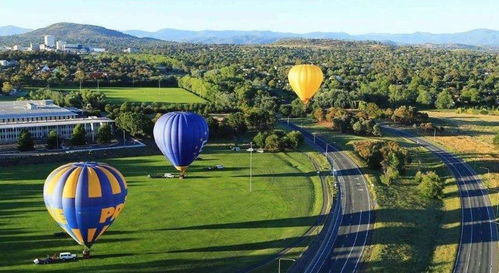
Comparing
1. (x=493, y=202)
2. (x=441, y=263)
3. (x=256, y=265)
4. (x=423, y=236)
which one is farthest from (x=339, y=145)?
(x=256, y=265)

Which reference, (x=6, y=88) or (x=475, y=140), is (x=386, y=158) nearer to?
(x=475, y=140)

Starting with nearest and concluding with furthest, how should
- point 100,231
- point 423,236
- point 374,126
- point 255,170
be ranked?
point 100,231
point 423,236
point 255,170
point 374,126

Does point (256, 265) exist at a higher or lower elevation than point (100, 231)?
lower

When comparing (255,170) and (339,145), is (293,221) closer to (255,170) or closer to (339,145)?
(255,170)

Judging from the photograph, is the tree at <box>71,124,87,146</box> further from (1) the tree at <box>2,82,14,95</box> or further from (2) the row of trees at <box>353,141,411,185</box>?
(1) the tree at <box>2,82,14,95</box>

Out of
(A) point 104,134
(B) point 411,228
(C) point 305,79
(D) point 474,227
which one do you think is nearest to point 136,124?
(A) point 104,134

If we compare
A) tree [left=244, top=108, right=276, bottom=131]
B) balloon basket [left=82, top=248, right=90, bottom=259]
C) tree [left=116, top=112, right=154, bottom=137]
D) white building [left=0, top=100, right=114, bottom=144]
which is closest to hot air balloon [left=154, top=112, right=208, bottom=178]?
balloon basket [left=82, top=248, right=90, bottom=259]

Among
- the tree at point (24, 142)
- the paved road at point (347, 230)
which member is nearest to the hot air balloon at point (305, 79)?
the paved road at point (347, 230)
